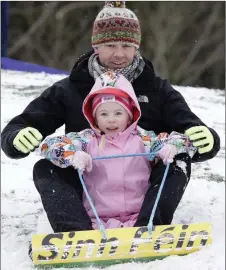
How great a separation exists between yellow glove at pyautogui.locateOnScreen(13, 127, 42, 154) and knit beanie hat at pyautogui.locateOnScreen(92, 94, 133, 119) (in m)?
0.22

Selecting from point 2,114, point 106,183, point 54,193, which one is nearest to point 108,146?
point 106,183

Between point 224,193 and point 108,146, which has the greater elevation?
point 108,146

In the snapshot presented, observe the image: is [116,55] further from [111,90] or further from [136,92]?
[111,90]

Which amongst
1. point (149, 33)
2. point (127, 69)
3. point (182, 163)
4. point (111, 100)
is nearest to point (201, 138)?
point (182, 163)

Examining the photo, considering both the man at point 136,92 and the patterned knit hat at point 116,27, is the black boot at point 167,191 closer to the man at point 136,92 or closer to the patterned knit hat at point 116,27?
the man at point 136,92

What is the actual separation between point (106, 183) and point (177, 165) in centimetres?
24

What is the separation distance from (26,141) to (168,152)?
45 centimetres

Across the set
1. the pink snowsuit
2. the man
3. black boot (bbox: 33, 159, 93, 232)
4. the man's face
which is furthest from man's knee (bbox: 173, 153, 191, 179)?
the man's face

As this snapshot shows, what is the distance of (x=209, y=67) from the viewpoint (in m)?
11.3

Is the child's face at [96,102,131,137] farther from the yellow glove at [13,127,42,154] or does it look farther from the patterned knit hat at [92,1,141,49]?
the patterned knit hat at [92,1,141,49]

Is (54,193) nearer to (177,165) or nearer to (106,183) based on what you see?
(106,183)

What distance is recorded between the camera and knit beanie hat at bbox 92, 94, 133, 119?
1869 mm

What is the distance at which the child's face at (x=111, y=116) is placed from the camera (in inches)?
73.4

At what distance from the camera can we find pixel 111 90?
187cm
